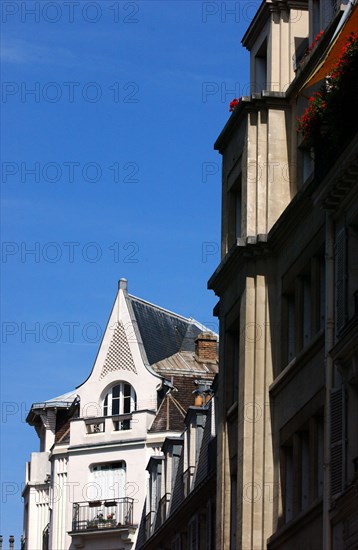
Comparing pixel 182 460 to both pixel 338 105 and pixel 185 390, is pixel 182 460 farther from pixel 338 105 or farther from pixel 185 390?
pixel 338 105

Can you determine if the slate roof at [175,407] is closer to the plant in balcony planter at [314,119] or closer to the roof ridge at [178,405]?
the roof ridge at [178,405]

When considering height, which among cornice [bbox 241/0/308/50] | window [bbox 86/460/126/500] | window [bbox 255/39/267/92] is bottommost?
window [bbox 86/460/126/500]

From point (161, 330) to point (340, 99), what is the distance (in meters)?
48.3

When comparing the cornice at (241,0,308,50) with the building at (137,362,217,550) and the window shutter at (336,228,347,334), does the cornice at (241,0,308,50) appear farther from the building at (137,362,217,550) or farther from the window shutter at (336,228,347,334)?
the building at (137,362,217,550)

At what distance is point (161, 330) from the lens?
77.2m

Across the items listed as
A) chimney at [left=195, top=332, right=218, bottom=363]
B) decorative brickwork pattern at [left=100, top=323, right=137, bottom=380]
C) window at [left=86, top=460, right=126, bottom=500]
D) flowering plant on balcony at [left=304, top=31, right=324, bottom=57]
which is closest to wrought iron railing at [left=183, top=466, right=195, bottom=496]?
flowering plant on balcony at [left=304, top=31, right=324, bottom=57]

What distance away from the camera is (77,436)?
72.8 metres

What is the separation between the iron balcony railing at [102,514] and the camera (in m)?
69.4

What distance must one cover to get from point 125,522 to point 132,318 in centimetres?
1048

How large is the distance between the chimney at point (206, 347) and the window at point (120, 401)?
4.49 metres

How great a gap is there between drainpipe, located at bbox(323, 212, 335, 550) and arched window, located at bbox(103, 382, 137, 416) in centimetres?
4136

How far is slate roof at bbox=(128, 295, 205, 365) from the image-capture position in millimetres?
75188

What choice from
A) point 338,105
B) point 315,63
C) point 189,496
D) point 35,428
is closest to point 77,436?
point 35,428

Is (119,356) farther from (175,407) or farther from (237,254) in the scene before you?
(237,254)
